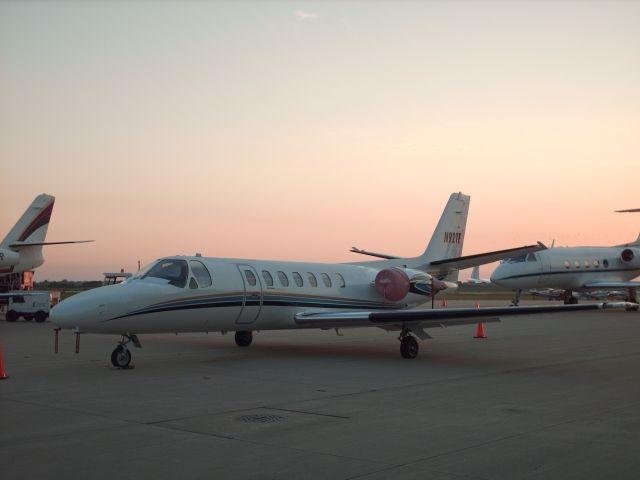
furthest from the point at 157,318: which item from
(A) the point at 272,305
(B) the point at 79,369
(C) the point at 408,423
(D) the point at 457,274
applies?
(D) the point at 457,274

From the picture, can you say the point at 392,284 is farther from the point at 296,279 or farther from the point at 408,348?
the point at 408,348

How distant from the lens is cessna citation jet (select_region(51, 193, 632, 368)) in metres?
13.3

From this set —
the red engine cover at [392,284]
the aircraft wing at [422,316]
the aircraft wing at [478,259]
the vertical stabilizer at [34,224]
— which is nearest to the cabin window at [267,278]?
the aircraft wing at [422,316]

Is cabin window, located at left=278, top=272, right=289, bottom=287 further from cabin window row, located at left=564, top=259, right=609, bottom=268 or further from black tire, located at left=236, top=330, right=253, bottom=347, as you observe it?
cabin window row, located at left=564, top=259, right=609, bottom=268

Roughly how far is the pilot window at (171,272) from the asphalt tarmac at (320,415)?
5.54 feet

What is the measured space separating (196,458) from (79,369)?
24.4 ft

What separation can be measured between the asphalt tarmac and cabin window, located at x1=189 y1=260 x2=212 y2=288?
5.63ft

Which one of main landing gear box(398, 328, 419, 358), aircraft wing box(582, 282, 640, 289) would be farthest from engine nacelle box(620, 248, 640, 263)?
main landing gear box(398, 328, 419, 358)

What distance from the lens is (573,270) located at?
131 feet

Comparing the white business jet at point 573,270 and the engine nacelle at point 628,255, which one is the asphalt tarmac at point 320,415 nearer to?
the white business jet at point 573,270

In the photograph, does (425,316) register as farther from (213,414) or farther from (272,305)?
(213,414)

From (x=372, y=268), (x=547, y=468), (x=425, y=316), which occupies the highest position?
(x=372, y=268)

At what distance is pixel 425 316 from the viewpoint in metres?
15.0

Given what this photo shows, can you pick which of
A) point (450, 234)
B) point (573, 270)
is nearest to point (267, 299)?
point (450, 234)
